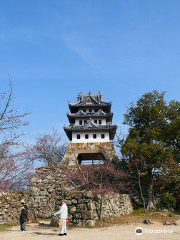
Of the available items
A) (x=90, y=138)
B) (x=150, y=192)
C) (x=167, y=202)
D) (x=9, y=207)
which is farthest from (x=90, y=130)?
(x=9, y=207)

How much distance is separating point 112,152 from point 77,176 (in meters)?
7.89

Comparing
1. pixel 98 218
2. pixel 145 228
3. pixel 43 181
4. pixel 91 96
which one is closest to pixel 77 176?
pixel 43 181

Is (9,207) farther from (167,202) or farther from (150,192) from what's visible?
(167,202)

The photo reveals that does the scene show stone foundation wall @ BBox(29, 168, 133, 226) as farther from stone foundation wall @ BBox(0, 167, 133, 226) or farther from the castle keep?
the castle keep

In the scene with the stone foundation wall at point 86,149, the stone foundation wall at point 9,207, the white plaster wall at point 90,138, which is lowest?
the stone foundation wall at point 9,207

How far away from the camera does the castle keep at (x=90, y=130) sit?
30031 mm

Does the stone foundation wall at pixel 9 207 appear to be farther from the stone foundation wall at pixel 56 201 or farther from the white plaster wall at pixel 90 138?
the white plaster wall at pixel 90 138

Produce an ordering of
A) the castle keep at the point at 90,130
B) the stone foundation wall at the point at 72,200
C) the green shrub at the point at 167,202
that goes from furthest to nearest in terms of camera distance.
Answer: the castle keep at the point at 90,130
the green shrub at the point at 167,202
the stone foundation wall at the point at 72,200

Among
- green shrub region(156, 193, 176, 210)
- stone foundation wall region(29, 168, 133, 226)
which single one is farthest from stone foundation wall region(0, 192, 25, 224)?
green shrub region(156, 193, 176, 210)

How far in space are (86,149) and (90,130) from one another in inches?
112

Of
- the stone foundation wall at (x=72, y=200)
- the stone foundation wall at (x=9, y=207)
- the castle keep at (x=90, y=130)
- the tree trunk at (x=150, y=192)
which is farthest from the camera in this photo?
the castle keep at (x=90, y=130)

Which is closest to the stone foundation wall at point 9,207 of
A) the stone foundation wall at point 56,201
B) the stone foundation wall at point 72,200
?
the stone foundation wall at point 56,201

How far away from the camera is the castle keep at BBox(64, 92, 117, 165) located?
30.0m

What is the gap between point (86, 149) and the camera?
100 ft
